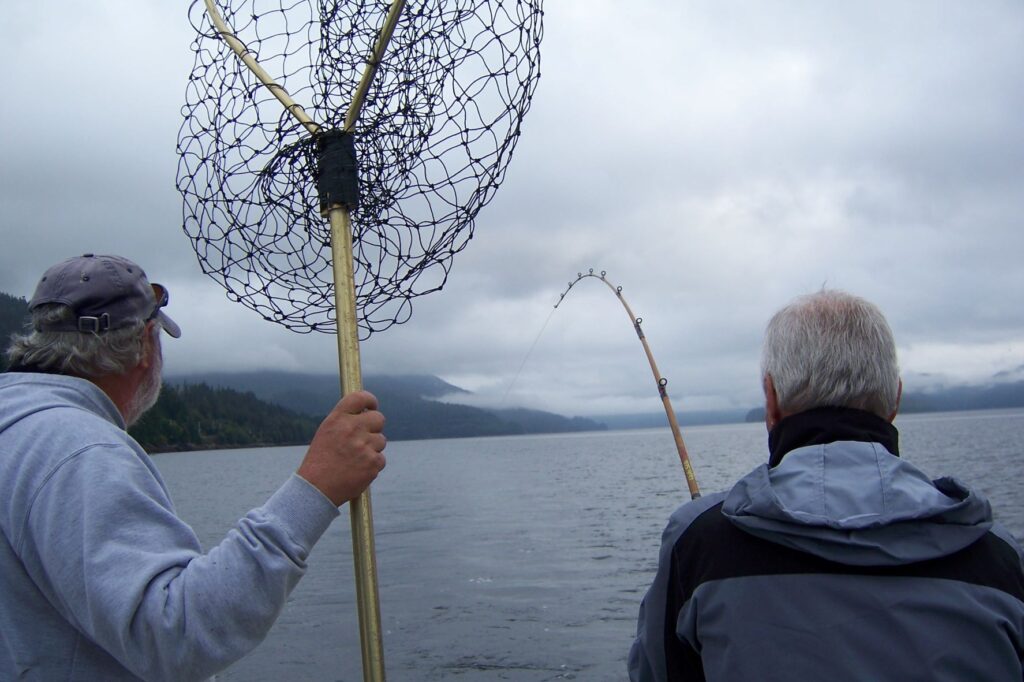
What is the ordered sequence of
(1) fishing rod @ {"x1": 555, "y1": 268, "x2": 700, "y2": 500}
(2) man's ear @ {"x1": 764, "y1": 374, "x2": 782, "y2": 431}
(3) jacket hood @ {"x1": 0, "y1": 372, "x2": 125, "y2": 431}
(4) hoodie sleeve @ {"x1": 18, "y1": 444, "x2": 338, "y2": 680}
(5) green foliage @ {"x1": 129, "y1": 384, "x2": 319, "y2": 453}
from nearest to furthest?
(4) hoodie sleeve @ {"x1": 18, "y1": 444, "x2": 338, "y2": 680}
(3) jacket hood @ {"x1": 0, "y1": 372, "x2": 125, "y2": 431}
(2) man's ear @ {"x1": 764, "y1": 374, "x2": 782, "y2": 431}
(1) fishing rod @ {"x1": 555, "y1": 268, "x2": 700, "y2": 500}
(5) green foliage @ {"x1": 129, "y1": 384, "x2": 319, "y2": 453}

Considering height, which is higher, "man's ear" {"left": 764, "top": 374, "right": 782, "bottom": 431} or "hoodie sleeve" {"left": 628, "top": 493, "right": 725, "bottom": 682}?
"man's ear" {"left": 764, "top": 374, "right": 782, "bottom": 431}

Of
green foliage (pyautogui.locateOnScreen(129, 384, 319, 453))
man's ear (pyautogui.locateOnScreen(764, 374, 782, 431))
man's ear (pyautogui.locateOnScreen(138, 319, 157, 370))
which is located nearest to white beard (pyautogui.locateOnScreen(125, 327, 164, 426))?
man's ear (pyautogui.locateOnScreen(138, 319, 157, 370))

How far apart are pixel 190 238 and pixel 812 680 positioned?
2.27m

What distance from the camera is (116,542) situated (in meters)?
1.54

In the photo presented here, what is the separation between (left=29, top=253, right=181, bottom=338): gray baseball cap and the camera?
6.31 ft

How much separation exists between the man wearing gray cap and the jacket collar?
1.00 metres

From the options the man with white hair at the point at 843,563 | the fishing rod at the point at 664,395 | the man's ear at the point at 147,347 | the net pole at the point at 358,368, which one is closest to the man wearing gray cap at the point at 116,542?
the man's ear at the point at 147,347

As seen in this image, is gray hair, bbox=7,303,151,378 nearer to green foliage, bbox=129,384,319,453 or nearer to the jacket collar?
the jacket collar

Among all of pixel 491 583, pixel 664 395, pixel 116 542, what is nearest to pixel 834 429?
pixel 116 542

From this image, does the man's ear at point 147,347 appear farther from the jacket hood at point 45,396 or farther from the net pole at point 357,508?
the net pole at point 357,508

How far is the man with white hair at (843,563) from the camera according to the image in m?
1.78

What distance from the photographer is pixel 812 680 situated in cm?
184

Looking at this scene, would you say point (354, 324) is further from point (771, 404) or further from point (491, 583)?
point (491, 583)

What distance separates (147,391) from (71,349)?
9.8 inches
